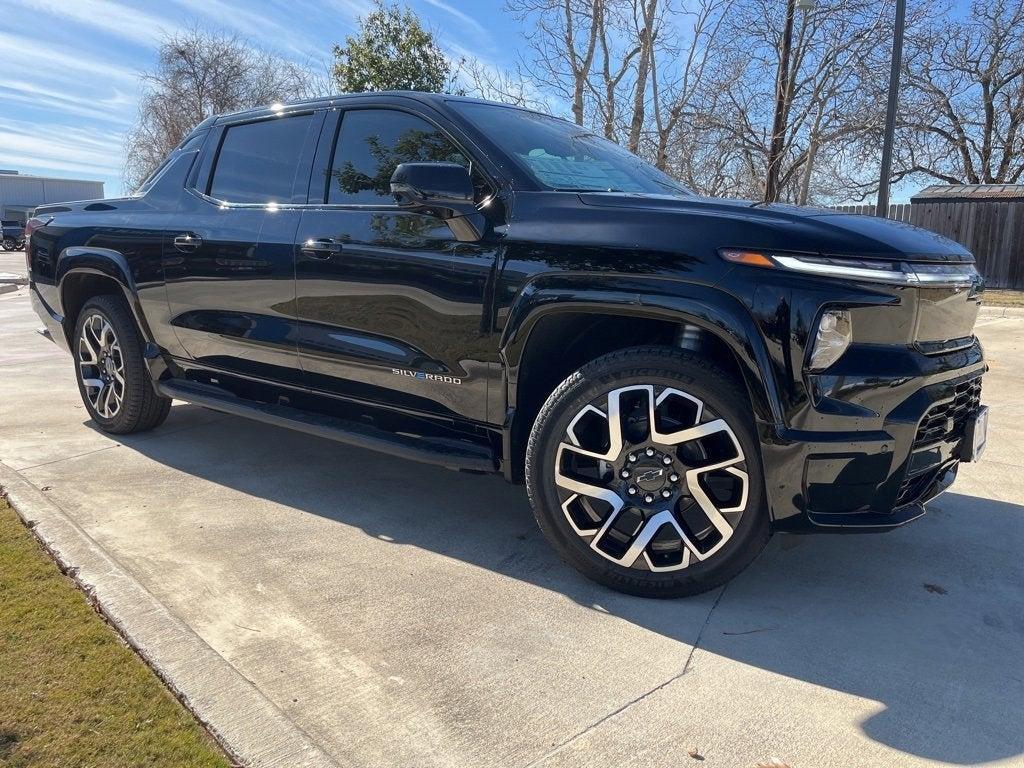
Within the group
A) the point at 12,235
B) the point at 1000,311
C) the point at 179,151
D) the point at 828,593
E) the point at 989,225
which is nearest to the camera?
the point at 828,593

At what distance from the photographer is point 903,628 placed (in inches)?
106

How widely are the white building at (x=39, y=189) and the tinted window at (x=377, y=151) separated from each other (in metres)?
60.5

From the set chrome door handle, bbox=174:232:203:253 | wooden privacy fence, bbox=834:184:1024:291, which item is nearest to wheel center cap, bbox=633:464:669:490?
chrome door handle, bbox=174:232:203:253

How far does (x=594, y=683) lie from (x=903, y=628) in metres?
1.14

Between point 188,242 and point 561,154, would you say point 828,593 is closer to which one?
point 561,154

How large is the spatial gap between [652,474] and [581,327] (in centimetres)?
64

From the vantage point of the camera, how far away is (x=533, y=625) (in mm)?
2682

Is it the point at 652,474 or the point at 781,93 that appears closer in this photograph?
the point at 652,474

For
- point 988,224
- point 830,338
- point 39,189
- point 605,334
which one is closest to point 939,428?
point 830,338

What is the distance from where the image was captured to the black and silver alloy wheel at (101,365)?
4.71 meters

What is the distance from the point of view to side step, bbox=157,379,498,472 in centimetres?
318

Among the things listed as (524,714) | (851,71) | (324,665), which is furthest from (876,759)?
(851,71)

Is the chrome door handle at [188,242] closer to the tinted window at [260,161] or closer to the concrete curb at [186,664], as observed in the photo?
the tinted window at [260,161]

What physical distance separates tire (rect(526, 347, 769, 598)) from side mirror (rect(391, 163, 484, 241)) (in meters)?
0.75
